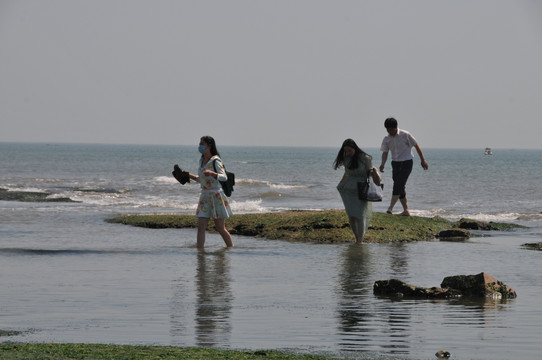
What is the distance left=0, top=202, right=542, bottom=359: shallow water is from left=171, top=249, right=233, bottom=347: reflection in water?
15 mm

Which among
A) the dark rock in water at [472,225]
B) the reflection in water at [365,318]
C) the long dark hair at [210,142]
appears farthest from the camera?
the dark rock in water at [472,225]

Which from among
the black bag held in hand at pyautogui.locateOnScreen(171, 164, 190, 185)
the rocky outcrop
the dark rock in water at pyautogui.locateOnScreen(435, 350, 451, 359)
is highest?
the black bag held in hand at pyautogui.locateOnScreen(171, 164, 190, 185)

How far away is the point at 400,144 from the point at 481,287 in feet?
21.7

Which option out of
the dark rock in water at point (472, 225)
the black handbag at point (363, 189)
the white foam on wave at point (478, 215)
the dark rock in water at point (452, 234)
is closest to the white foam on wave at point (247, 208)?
the white foam on wave at point (478, 215)

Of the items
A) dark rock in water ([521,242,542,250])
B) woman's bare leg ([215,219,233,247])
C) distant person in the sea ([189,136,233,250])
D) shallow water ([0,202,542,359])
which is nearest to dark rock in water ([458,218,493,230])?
shallow water ([0,202,542,359])

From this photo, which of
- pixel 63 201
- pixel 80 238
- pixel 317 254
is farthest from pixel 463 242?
pixel 63 201

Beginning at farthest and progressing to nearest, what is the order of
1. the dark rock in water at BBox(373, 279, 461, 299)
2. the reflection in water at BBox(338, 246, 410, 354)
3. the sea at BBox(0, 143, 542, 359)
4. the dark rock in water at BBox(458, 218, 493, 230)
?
1. the dark rock in water at BBox(458, 218, 493, 230)
2. the dark rock in water at BBox(373, 279, 461, 299)
3. the sea at BBox(0, 143, 542, 359)
4. the reflection in water at BBox(338, 246, 410, 354)

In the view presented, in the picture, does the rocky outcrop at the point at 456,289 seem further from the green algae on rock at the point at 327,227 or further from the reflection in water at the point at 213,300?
the green algae on rock at the point at 327,227

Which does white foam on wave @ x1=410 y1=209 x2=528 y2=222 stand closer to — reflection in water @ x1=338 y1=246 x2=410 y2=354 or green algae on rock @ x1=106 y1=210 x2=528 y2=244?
green algae on rock @ x1=106 y1=210 x2=528 y2=244

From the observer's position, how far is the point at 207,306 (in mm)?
8336

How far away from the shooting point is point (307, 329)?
7203 mm

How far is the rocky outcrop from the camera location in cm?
885

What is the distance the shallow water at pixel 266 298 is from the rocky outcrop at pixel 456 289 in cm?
17

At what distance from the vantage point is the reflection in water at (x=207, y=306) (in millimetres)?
6910
